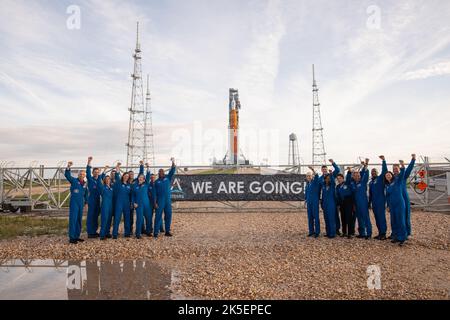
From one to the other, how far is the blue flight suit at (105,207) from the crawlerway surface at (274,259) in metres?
0.42

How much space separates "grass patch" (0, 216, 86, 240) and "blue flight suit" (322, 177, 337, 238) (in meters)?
8.05

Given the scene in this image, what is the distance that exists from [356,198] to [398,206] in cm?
110

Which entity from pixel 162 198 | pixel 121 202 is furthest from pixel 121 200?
pixel 162 198

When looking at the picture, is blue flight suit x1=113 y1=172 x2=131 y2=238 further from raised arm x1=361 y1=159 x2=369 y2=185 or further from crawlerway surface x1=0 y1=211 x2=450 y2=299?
raised arm x1=361 y1=159 x2=369 y2=185

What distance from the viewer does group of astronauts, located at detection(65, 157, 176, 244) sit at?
326 inches

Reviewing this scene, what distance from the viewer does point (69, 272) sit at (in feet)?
18.7

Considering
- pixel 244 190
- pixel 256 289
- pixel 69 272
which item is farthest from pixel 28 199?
pixel 256 289

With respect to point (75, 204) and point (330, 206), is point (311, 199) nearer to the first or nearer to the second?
point (330, 206)

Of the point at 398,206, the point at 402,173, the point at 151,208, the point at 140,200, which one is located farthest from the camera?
the point at 151,208

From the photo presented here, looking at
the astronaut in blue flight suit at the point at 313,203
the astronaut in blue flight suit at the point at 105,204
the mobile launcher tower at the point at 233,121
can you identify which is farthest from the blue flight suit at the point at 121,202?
the mobile launcher tower at the point at 233,121

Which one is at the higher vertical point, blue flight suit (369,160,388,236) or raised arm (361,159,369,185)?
raised arm (361,159,369,185)

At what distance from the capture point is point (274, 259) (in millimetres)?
6383

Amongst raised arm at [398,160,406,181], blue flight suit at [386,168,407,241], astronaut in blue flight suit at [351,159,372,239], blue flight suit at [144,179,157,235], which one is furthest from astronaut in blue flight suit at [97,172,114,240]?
raised arm at [398,160,406,181]
